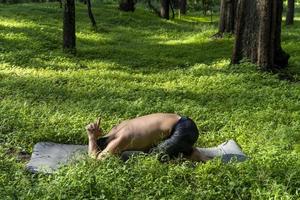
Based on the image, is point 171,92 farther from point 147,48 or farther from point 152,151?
point 147,48

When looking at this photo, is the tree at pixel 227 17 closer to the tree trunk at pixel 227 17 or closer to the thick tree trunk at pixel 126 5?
the tree trunk at pixel 227 17

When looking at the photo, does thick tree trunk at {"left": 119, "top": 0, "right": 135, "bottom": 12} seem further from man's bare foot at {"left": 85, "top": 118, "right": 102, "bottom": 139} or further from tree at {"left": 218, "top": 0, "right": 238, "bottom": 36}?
man's bare foot at {"left": 85, "top": 118, "right": 102, "bottom": 139}

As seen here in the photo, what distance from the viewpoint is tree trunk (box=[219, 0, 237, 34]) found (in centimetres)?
1744

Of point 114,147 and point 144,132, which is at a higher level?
point 144,132

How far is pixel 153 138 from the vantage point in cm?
685

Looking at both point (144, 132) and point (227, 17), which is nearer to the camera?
point (144, 132)

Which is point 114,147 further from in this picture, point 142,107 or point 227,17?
point 227,17

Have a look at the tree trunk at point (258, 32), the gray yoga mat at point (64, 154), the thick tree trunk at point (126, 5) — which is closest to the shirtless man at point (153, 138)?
the gray yoga mat at point (64, 154)

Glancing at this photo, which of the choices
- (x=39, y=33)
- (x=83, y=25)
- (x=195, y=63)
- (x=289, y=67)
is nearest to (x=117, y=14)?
(x=83, y=25)

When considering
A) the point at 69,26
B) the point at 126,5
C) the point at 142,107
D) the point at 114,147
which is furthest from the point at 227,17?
the point at 114,147

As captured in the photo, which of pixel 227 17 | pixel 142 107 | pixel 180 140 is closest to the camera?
pixel 180 140

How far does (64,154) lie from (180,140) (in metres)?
1.70

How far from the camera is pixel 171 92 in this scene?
407 inches

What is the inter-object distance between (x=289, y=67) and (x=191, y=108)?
4.64 meters
